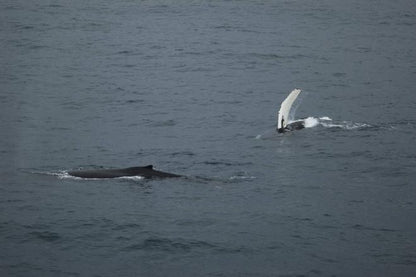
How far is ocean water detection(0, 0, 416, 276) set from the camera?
28547 mm

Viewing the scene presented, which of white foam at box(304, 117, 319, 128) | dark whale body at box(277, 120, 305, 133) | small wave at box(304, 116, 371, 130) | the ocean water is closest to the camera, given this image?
the ocean water

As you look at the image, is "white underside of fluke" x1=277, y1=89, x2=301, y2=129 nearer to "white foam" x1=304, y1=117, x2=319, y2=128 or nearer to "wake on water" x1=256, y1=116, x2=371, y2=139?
"wake on water" x1=256, y1=116, x2=371, y2=139

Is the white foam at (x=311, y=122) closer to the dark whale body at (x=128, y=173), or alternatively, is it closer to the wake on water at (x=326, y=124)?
the wake on water at (x=326, y=124)

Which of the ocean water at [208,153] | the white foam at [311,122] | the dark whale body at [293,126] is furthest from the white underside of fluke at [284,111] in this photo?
the white foam at [311,122]

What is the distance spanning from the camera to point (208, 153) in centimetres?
3988

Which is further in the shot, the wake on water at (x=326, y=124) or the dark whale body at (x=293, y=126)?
the wake on water at (x=326, y=124)

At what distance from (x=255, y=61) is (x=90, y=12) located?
30.8m

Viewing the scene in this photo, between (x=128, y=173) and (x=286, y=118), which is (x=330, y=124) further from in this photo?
(x=128, y=173)

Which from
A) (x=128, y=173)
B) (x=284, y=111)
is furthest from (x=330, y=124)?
(x=128, y=173)

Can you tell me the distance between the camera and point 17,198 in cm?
3306

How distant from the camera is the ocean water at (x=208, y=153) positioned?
28.5m

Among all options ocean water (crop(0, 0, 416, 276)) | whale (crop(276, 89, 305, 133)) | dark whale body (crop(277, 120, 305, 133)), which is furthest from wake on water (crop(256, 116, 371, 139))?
whale (crop(276, 89, 305, 133))

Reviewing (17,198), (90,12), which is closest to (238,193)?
(17,198)

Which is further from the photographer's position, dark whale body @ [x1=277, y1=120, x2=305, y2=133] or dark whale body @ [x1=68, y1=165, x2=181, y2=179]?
dark whale body @ [x1=277, y1=120, x2=305, y2=133]
